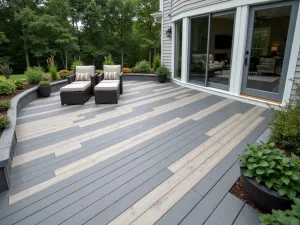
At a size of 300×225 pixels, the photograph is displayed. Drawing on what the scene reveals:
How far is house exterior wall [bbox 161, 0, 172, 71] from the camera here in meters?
7.25

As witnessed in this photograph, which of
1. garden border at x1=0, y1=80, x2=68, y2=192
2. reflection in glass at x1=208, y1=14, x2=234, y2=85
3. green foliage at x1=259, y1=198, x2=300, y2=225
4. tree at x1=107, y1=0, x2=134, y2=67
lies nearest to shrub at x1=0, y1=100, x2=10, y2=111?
garden border at x1=0, y1=80, x2=68, y2=192

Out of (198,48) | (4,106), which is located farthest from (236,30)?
(4,106)

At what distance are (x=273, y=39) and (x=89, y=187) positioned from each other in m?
4.67

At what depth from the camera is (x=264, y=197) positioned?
1519mm

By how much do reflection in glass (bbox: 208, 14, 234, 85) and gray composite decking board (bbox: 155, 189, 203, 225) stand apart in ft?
13.5

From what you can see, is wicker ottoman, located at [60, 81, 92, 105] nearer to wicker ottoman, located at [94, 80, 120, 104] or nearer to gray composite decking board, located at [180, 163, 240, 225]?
wicker ottoman, located at [94, 80, 120, 104]

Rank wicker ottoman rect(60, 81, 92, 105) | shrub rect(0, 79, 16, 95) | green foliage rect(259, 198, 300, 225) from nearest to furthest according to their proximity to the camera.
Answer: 1. green foliage rect(259, 198, 300, 225)
2. shrub rect(0, 79, 16, 95)
3. wicker ottoman rect(60, 81, 92, 105)

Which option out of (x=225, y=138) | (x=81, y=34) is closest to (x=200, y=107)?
(x=225, y=138)

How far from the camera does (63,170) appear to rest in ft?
7.32

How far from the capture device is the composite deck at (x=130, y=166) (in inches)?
64.9

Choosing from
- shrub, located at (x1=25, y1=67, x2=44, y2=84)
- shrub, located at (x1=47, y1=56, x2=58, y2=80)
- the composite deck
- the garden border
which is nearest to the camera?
the composite deck

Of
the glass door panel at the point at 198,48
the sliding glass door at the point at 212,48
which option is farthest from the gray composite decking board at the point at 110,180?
the glass door panel at the point at 198,48

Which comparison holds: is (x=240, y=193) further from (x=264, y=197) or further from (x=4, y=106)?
(x=4, y=106)

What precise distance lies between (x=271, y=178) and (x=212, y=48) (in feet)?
15.7
